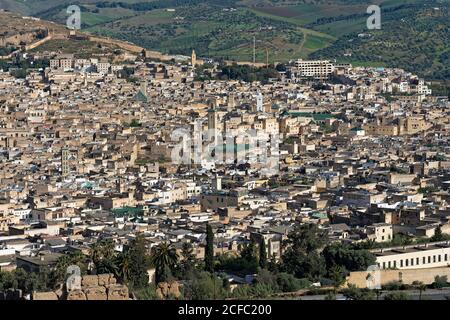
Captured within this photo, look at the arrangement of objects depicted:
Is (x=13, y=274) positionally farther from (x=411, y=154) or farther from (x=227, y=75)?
(x=227, y=75)

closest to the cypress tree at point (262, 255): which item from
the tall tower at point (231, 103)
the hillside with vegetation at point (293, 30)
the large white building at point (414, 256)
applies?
the large white building at point (414, 256)

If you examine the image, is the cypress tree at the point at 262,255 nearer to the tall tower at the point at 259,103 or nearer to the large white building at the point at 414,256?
the large white building at the point at 414,256

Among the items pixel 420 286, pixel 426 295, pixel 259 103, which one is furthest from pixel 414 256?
pixel 259 103

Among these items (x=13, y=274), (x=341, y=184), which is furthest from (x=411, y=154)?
(x=13, y=274)

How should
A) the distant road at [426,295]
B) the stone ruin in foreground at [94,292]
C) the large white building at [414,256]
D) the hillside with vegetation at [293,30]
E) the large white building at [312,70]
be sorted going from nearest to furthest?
the stone ruin in foreground at [94,292], the distant road at [426,295], the large white building at [414,256], the large white building at [312,70], the hillside with vegetation at [293,30]

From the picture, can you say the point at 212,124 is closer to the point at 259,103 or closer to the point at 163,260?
the point at 259,103
